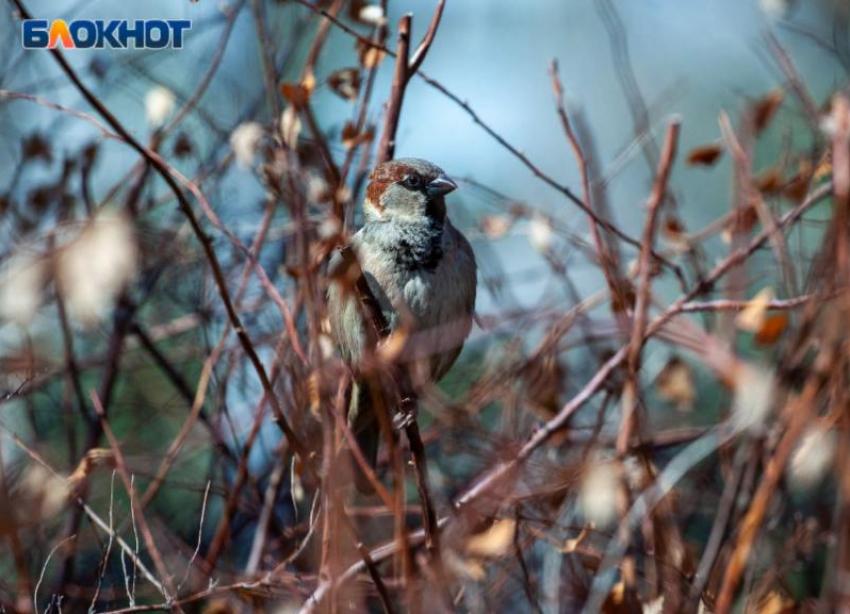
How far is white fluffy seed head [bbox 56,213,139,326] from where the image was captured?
2.62 metres

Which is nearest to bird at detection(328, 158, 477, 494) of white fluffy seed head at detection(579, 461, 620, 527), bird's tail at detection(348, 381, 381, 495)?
bird's tail at detection(348, 381, 381, 495)

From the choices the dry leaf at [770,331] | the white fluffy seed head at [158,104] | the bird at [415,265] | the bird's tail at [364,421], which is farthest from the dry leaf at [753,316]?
the white fluffy seed head at [158,104]

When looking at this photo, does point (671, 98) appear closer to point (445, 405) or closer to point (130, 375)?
point (445, 405)

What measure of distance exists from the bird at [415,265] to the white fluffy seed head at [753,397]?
108 cm

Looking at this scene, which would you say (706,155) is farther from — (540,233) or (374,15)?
(374,15)

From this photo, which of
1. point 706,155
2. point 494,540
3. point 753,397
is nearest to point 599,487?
point 494,540

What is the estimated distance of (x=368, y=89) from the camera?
307 centimetres

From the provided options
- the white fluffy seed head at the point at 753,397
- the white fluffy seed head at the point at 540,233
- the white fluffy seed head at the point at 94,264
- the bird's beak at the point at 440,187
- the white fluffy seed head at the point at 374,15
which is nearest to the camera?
the white fluffy seed head at the point at 753,397

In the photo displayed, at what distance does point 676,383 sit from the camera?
9.50ft

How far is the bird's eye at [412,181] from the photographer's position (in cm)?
305

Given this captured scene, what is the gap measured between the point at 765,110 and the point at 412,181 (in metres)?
0.94

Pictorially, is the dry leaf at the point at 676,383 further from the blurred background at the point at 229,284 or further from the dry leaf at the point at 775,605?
the dry leaf at the point at 775,605

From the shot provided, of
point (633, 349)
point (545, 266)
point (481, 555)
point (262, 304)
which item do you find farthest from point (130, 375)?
point (633, 349)

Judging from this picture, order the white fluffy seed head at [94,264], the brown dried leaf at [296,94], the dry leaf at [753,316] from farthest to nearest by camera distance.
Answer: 1. the white fluffy seed head at [94,264]
2. the brown dried leaf at [296,94]
3. the dry leaf at [753,316]
